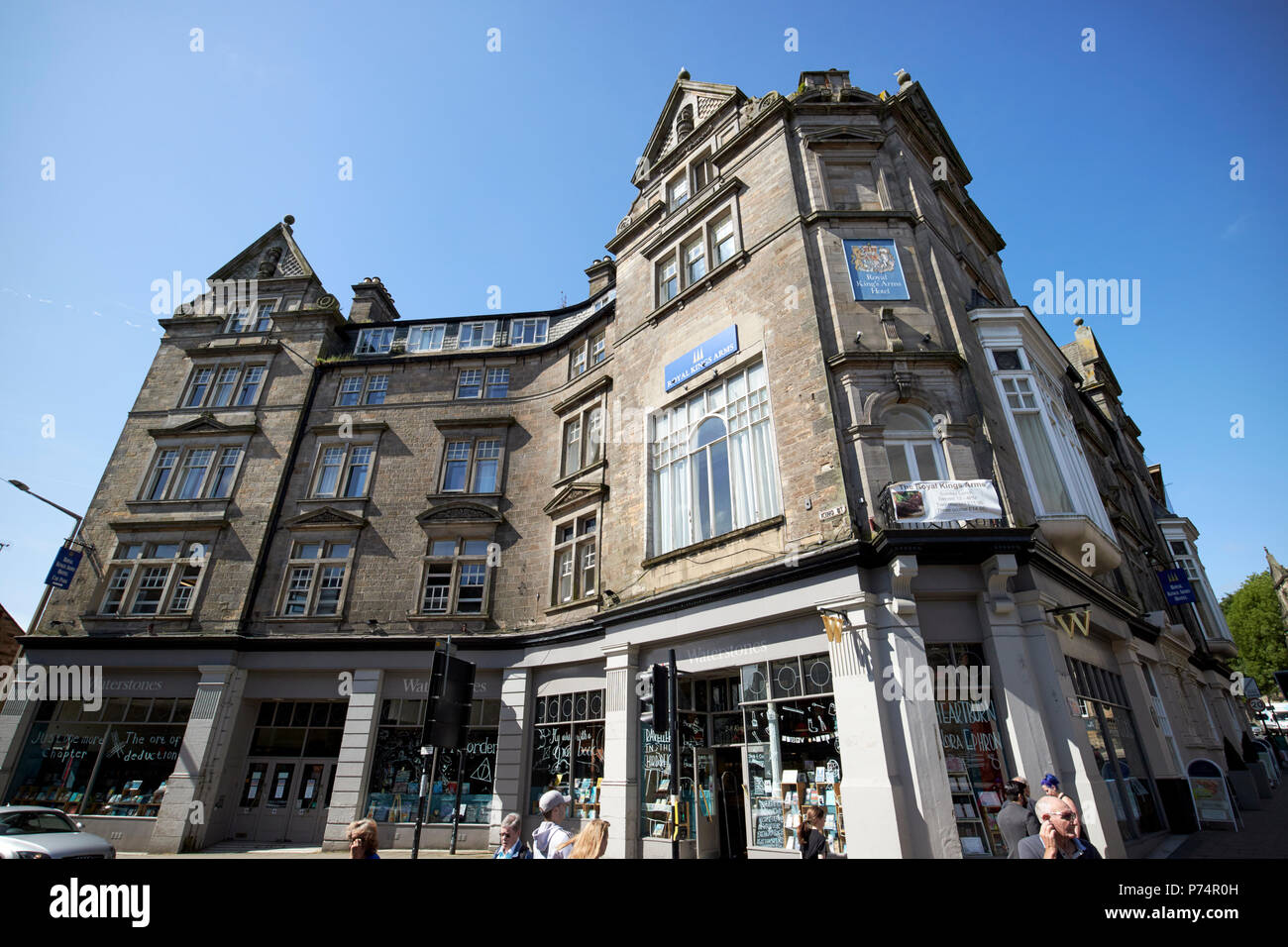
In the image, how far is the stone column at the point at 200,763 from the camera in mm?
15938

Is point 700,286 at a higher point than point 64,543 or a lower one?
higher

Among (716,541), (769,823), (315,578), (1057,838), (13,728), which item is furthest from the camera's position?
(315,578)

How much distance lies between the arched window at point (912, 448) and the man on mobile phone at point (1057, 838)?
21.7ft

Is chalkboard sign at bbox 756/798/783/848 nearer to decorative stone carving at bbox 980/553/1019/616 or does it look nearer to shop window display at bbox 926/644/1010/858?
shop window display at bbox 926/644/1010/858

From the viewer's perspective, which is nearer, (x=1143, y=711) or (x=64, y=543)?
(x=1143, y=711)

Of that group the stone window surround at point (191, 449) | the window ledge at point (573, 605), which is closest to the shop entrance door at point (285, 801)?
the window ledge at point (573, 605)

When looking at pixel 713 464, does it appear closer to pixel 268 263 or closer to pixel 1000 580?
pixel 1000 580

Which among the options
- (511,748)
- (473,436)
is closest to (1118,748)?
(511,748)

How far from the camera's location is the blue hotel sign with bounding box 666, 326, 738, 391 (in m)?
15.1

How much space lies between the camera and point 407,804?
16.3m

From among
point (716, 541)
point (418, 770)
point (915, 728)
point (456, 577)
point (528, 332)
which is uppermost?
point (528, 332)

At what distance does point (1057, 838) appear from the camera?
18.4 ft

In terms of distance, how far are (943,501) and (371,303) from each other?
986 inches

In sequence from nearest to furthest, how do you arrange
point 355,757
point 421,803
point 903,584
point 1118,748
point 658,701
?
point 658,701, point 421,803, point 903,584, point 1118,748, point 355,757
